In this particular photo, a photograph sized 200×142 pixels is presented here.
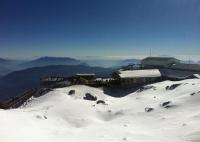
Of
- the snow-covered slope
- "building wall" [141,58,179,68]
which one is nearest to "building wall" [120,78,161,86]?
the snow-covered slope

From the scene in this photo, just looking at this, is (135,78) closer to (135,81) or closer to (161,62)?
(135,81)

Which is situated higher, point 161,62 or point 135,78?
point 161,62

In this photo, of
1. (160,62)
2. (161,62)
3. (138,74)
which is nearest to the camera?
(138,74)

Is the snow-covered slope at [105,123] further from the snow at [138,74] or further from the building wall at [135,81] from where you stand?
the snow at [138,74]

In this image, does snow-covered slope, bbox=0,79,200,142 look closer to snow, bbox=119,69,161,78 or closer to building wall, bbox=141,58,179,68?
snow, bbox=119,69,161,78

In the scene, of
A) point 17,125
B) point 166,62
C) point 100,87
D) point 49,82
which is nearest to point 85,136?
point 17,125

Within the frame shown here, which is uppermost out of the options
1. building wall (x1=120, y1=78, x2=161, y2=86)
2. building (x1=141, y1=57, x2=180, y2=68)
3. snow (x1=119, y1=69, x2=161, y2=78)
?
building (x1=141, y1=57, x2=180, y2=68)

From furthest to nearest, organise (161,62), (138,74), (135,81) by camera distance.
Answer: (161,62) < (138,74) < (135,81)

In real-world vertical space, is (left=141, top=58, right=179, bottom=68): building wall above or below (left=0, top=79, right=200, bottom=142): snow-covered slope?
above

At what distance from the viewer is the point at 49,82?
56.3m

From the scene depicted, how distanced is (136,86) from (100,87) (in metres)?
7.70

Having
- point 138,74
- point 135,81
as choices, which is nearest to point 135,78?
point 135,81

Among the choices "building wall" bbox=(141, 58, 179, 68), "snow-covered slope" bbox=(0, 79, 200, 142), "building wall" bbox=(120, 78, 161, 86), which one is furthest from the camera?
"building wall" bbox=(141, 58, 179, 68)

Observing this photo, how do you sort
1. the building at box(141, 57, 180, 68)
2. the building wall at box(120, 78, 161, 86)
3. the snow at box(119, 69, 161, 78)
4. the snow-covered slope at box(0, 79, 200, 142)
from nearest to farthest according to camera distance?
the snow-covered slope at box(0, 79, 200, 142)
the building wall at box(120, 78, 161, 86)
the snow at box(119, 69, 161, 78)
the building at box(141, 57, 180, 68)
